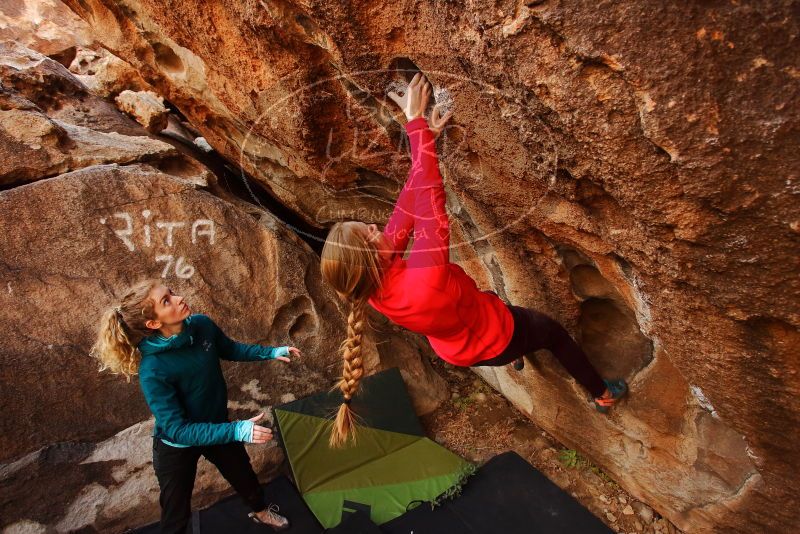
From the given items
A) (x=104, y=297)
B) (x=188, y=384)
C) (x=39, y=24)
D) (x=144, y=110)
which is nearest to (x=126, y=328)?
(x=188, y=384)

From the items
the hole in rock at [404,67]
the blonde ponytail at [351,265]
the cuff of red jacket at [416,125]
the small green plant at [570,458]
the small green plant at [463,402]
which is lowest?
the small green plant at [463,402]

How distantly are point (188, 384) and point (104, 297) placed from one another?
1.07 metres

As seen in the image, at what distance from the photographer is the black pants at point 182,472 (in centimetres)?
210

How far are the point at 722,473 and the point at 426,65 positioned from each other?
211 centimetres

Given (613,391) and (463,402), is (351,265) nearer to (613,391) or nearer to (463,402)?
(613,391)

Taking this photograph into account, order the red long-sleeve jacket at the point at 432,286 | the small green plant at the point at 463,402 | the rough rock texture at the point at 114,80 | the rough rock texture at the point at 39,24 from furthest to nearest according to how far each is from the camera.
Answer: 1. the rough rock texture at the point at 39,24
2. the rough rock texture at the point at 114,80
3. the small green plant at the point at 463,402
4. the red long-sleeve jacket at the point at 432,286

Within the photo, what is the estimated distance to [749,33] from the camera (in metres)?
1.10

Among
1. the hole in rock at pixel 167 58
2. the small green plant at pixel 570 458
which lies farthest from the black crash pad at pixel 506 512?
the hole in rock at pixel 167 58

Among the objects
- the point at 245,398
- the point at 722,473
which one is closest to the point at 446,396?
the point at 245,398

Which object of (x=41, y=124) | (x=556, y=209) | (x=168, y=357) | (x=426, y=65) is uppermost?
(x=426, y=65)

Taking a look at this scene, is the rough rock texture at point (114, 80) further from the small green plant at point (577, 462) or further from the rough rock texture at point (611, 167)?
the small green plant at point (577, 462)

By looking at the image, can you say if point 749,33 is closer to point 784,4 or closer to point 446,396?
point 784,4

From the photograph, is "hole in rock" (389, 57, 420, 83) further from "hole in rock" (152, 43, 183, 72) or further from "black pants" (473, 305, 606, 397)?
"hole in rock" (152, 43, 183, 72)

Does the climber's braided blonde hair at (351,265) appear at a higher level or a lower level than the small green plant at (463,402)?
higher
